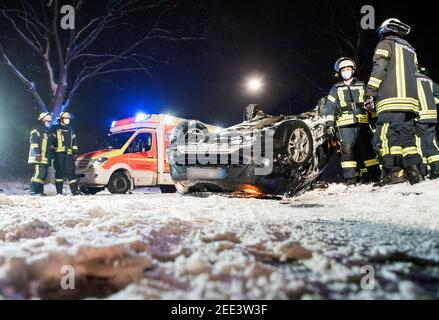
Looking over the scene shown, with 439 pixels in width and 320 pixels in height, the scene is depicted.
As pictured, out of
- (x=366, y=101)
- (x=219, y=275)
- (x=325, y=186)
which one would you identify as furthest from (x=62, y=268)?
(x=325, y=186)

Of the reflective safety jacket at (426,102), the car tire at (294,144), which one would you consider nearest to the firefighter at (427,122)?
the reflective safety jacket at (426,102)

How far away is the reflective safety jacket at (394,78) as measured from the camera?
4.13m

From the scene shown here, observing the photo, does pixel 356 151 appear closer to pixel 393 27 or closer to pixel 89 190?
pixel 393 27

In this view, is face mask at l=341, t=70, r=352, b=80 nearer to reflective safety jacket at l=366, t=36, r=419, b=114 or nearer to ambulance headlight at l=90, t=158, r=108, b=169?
reflective safety jacket at l=366, t=36, r=419, b=114

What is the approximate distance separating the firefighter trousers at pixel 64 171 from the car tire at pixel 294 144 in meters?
5.01

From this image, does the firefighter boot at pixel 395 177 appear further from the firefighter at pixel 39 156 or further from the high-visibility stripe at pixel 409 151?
the firefighter at pixel 39 156

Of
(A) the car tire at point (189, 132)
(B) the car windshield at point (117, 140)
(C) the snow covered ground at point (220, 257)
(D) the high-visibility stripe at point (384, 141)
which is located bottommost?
(C) the snow covered ground at point (220, 257)

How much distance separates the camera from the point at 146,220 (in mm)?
2479

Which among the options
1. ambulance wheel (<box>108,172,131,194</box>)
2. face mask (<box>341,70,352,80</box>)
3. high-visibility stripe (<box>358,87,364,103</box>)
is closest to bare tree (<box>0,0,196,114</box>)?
ambulance wheel (<box>108,172,131,194</box>)

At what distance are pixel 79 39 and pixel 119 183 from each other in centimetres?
916

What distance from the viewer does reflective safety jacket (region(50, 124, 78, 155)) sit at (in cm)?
734

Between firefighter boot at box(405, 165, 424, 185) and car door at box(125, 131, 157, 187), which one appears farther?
car door at box(125, 131, 157, 187)

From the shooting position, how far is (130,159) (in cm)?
819
